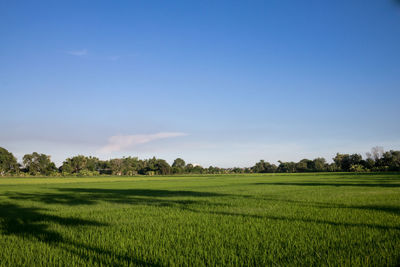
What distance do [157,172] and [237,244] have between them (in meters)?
147

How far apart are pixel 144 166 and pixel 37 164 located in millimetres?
57447

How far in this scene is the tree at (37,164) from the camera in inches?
4663

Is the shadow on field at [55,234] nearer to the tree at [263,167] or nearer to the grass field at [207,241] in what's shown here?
the grass field at [207,241]

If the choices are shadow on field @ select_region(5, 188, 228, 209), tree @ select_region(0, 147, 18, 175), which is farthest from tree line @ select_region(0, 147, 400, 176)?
shadow on field @ select_region(5, 188, 228, 209)

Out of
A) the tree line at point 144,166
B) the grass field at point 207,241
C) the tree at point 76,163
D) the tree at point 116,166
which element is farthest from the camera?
the tree at point 116,166

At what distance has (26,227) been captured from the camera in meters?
8.23

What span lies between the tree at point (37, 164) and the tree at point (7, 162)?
3.96 metres

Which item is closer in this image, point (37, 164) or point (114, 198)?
point (114, 198)

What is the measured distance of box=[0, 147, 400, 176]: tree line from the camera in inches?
4332

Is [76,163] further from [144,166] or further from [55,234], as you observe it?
[55,234]

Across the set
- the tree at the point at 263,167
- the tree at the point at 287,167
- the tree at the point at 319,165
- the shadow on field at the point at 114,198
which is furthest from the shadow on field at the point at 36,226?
the tree at the point at 263,167

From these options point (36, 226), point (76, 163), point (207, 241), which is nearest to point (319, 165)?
point (76, 163)

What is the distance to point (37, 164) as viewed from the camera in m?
119

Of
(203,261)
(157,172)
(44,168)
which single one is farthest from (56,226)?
(157,172)
